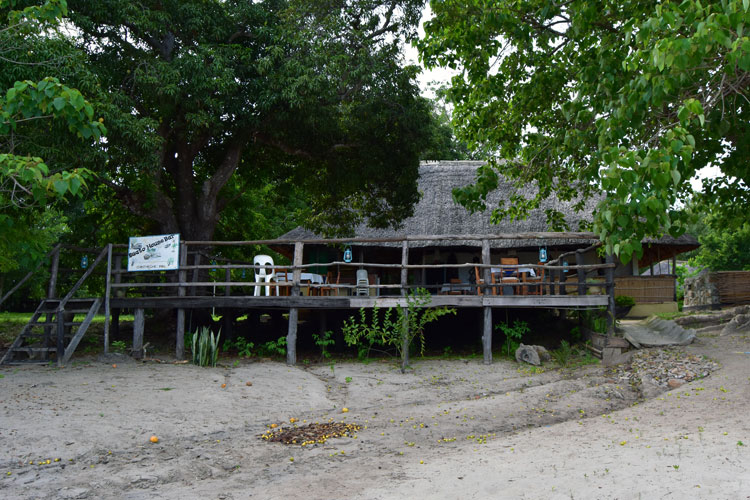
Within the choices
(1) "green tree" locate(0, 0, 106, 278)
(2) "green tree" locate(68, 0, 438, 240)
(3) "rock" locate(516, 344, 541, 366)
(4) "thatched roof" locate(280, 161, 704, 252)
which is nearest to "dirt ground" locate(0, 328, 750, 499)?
(3) "rock" locate(516, 344, 541, 366)

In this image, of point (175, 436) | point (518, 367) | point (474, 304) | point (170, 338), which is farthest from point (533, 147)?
point (170, 338)

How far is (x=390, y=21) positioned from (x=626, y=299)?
1070 centimetres

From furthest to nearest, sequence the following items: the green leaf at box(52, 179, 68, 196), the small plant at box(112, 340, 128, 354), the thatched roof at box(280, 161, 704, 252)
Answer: the thatched roof at box(280, 161, 704, 252), the small plant at box(112, 340, 128, 354), the green leaf at box(52, 179, 68, 196)

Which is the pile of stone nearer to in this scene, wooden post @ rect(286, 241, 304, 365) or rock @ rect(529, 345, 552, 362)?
rock @ rect(529, 345, 552, 362)

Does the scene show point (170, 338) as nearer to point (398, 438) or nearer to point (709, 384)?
point (398, 438)

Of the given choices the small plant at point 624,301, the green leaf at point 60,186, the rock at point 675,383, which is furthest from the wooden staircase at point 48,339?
the small plant at point 624,301

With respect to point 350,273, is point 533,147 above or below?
above

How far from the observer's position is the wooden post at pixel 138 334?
36.5 feet

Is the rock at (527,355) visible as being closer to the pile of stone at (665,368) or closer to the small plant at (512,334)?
the small plant at (512,334)

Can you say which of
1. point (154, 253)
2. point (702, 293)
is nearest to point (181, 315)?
point (154, 253)

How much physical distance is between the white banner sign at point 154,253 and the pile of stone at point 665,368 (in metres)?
7.87

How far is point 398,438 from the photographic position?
21.3 feet

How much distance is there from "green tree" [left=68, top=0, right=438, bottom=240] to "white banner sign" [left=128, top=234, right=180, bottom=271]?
125 cm

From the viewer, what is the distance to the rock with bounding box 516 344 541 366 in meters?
10.6
